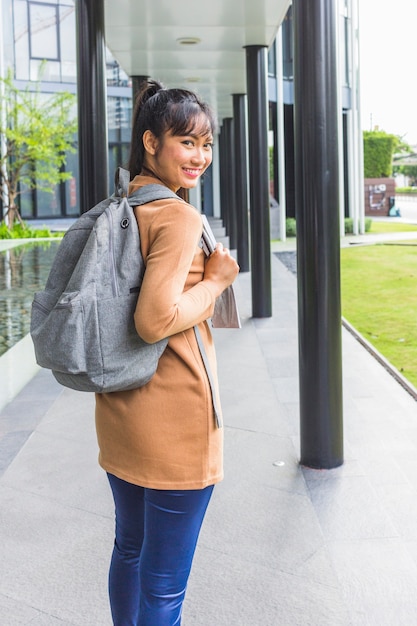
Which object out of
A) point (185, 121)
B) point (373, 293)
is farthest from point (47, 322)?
point (373, 293)

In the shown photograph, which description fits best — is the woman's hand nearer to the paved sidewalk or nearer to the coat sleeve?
the coat sleeve

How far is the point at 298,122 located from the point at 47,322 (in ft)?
9.65

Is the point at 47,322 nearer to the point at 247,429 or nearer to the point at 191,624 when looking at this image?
the point at 191,624

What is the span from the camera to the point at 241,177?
14.1 m

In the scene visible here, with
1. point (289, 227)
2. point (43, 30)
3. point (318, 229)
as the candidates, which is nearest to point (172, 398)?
point (318, 229)

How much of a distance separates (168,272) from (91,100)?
568 cm

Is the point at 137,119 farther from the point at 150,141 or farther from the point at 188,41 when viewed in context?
the point at 188,41

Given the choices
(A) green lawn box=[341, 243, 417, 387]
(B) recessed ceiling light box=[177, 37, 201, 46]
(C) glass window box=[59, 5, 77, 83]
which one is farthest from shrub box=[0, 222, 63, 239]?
(B) recessed ceiling light box=[177, 37, 201, 46]

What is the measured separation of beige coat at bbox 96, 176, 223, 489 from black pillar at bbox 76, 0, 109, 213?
5356 millimetres

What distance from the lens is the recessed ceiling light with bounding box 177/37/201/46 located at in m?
9.61

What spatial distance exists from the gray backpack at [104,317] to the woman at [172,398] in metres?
0.05

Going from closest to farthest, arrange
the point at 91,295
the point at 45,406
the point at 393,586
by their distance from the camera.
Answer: the point at 91,295 → the point at 393,586 → the point at 45,406

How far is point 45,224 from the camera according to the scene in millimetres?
33375

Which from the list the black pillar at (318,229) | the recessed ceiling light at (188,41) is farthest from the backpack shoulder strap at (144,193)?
the recessed ceiling light at (188,41)
